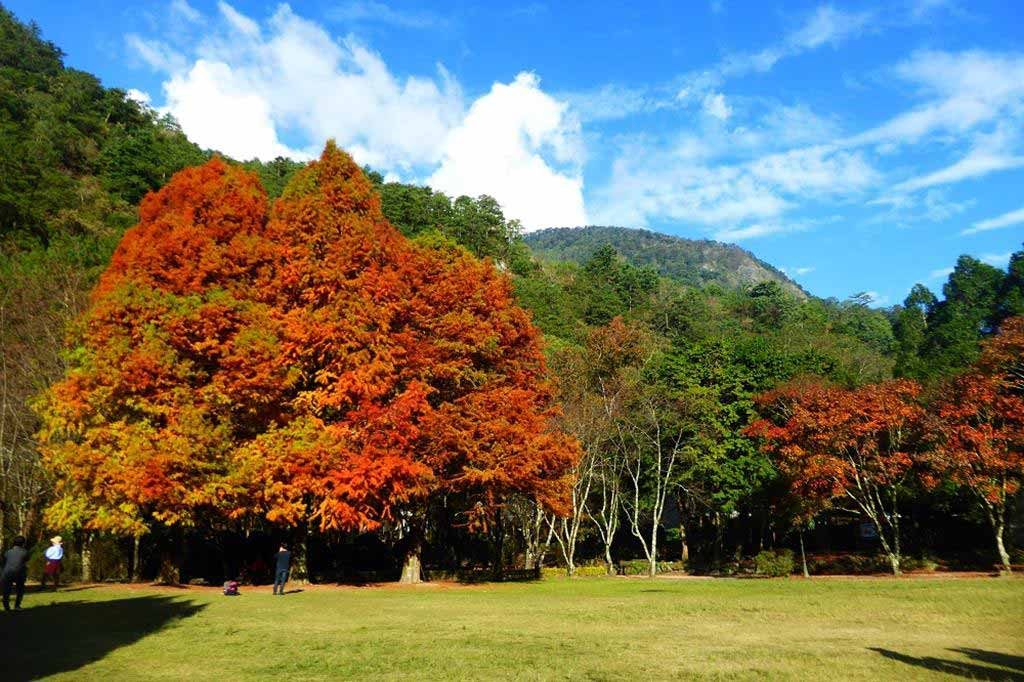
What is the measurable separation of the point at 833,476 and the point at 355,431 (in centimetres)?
2028

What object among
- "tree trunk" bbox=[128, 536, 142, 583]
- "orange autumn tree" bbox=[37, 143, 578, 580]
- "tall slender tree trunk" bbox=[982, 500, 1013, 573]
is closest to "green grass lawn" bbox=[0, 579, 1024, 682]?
"orange autumn tree" bbox=[37, 143, 578, 580]

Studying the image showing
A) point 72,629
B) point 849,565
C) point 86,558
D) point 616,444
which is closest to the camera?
point 72,629

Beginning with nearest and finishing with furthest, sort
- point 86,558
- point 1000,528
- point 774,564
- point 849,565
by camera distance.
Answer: point 86,558 → point 1000,528 → point 774,564 → point 849,565

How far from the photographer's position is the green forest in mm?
28531

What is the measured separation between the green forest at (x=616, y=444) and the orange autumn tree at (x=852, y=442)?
0.36ft

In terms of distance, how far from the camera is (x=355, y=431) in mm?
23828

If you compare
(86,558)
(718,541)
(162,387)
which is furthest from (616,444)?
(86,558)

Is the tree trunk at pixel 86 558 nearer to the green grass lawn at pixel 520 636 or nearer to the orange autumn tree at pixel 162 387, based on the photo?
the orange autumn tree at pixel 162 387

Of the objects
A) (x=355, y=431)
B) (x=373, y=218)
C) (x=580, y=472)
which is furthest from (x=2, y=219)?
(x=580, y=472)

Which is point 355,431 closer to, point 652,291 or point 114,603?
point 114,603

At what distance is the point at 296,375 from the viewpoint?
2344 centimetres

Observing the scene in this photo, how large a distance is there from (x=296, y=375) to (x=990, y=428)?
2615 cm

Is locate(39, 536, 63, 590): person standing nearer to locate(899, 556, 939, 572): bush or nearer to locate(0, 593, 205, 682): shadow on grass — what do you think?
locate(0, 593, 205, 682): shadow on grass

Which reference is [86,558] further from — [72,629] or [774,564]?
[774,564]
